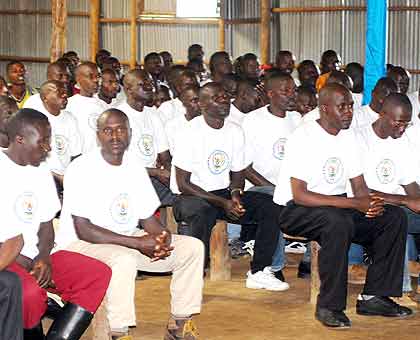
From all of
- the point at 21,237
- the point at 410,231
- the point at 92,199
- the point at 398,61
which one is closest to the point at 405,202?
the point at 410,231

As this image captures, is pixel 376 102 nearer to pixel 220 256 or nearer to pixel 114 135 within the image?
pixel 220 256

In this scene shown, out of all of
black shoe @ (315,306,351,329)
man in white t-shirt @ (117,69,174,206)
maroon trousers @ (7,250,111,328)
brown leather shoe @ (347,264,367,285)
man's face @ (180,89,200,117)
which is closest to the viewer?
maroon trousers @ (7,250,111,328)

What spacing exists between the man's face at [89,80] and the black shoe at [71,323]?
3723 millimetres

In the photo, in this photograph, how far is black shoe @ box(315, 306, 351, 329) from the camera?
691cm

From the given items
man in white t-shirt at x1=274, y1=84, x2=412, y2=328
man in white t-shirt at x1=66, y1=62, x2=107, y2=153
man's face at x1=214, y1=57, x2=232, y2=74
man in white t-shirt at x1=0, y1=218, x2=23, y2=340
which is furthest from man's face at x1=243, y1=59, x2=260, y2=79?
man in white t-shirt at x1=0, y1=218, x2=23, y2=340

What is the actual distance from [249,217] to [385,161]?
107cm

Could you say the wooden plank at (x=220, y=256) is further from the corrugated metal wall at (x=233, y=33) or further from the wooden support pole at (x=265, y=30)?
the wooden support pole at (x=265, y=30)

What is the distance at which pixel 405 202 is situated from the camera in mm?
7414

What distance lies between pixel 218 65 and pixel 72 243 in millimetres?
5138

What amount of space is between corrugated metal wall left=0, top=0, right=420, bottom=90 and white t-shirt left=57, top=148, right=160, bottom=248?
773cm

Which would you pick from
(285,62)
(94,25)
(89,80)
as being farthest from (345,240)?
(94,25)

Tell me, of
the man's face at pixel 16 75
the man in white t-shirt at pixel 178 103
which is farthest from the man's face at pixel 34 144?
the man's face at pixel 16 75

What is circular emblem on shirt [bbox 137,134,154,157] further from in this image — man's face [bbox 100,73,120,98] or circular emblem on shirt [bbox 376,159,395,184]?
circular emblem on shirt [bbox 376,159,395,184]

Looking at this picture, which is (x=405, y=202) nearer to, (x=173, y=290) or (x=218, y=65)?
(x=173, y=290)
